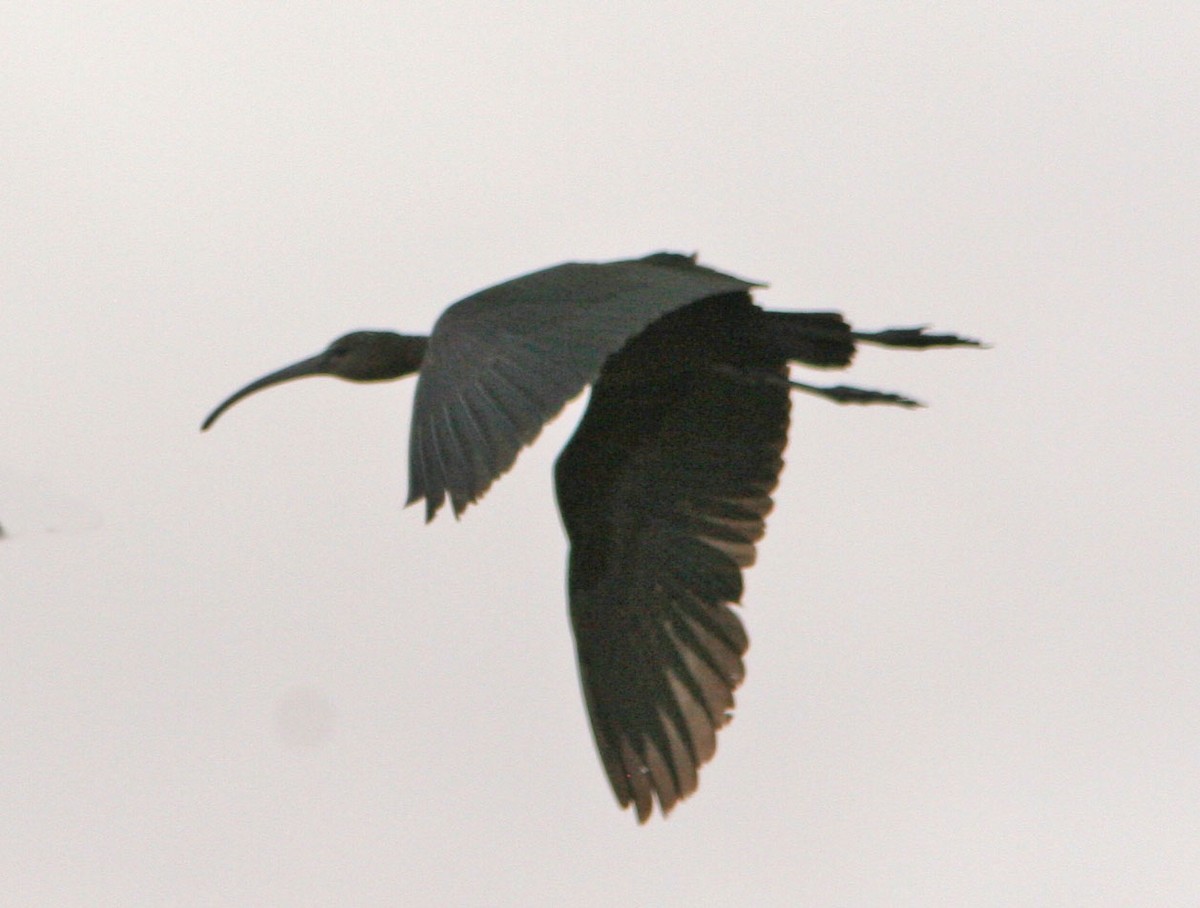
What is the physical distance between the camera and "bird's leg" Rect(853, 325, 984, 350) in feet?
31.5

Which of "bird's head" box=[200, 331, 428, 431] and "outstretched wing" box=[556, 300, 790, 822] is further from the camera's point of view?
"bird's head" box=[200, 331, 428, 431]

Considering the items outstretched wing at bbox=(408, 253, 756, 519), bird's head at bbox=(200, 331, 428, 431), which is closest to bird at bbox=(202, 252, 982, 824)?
bird's head at bbox=(200, 331, 428, 431)

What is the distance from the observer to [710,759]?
9469 mm

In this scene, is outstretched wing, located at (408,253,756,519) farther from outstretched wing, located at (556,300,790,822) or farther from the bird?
outstretched wing, located at (556,300,790,822)

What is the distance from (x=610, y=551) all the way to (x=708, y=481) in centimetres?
49

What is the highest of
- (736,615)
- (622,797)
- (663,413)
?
(663,413)

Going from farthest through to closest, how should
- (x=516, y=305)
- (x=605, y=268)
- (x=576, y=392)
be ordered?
(x=605, y=268)
(x=516, y=305)
(x=576, y=392)

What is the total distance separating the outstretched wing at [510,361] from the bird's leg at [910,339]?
3.94 feet

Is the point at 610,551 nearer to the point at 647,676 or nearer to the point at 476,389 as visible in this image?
the point at 647,676

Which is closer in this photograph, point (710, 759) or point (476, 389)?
point (476, 389)

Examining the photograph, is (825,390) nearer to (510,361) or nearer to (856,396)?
(856,396)

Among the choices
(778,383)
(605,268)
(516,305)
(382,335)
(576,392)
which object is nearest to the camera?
(576,392)

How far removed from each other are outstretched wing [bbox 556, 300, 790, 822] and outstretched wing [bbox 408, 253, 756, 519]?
1107 mm

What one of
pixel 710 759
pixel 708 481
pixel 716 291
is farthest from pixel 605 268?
pixel 710 759
